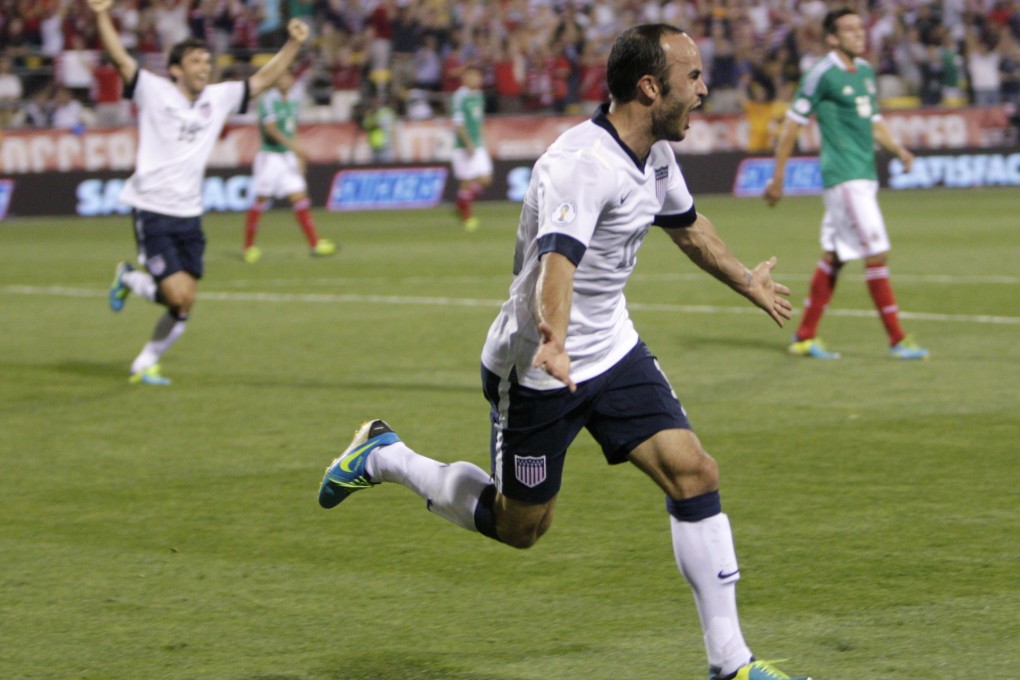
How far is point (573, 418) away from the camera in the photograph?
4.49 m

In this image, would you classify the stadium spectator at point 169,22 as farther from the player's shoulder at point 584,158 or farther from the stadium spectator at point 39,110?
the player's shoulder at point 584,158

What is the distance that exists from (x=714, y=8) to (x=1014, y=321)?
20460 mm

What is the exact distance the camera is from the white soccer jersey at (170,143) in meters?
9.98

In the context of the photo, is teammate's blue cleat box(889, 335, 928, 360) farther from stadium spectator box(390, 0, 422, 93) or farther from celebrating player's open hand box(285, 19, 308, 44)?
stadium spectator box(390, 0, 422, 93)

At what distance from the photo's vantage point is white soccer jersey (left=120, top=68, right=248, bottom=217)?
998 centimetres

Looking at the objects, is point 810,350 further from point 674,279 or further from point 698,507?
point 698,507

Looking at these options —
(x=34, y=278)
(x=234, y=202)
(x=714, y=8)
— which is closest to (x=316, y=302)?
(x=34, y=278)

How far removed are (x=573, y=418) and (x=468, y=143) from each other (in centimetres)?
1888

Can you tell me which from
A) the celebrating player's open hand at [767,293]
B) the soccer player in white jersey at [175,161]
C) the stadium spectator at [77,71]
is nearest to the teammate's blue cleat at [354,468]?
the celebrating player's open hand at [767,293]

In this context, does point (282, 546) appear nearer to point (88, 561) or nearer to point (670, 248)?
point (88, 561)

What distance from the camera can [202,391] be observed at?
389 inches

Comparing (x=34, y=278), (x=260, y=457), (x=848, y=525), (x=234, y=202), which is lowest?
(x=234, y=202)

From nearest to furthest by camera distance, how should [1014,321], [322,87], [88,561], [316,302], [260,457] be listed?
[88,561]
[260,457]
[1014,321]
[316,302]
[322,87]

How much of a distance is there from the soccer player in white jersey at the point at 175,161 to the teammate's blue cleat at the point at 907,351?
15.0 ft
